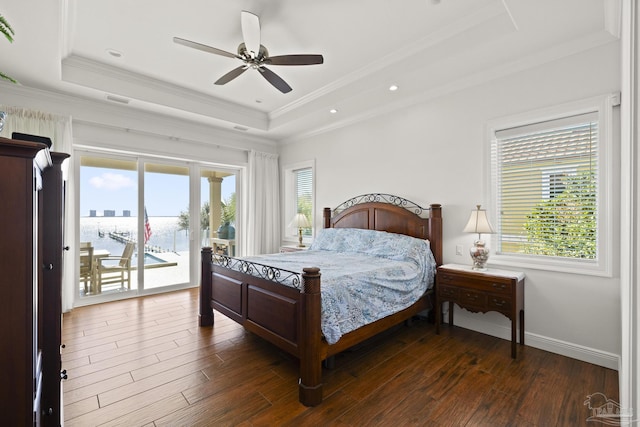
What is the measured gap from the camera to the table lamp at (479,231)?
304cm

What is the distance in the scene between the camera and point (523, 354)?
9.14 feet

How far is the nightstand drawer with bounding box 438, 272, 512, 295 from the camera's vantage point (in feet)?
9.07

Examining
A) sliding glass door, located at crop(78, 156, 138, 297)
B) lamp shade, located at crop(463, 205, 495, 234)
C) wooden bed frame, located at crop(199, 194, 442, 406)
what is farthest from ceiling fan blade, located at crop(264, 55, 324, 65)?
sliding glass door, located at crop(78, 156, 138, 297)

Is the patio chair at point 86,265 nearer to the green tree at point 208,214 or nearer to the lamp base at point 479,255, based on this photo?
the green tree at point 208,214

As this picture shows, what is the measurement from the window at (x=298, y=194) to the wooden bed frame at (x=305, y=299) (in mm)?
980

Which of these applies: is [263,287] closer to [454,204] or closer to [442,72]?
[454,204]

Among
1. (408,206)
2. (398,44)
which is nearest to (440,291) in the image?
(408,206)

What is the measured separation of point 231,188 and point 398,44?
A: 390cm

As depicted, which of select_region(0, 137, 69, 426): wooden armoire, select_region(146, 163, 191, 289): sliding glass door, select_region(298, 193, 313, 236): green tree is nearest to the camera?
select_region(0, 137, 69, 426): wooden armoire

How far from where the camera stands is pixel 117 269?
4559mm

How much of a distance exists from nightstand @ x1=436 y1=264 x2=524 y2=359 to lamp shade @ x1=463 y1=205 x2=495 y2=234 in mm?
419

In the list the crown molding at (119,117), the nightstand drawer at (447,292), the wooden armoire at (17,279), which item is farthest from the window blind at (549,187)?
the crown molding at (119,117)

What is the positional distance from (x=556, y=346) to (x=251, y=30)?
4.04m

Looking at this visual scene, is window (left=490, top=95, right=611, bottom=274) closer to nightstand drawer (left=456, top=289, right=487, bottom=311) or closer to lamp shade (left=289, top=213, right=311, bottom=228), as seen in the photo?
nightstand drawer (left=456, top=289, right=487, bottom=311)
